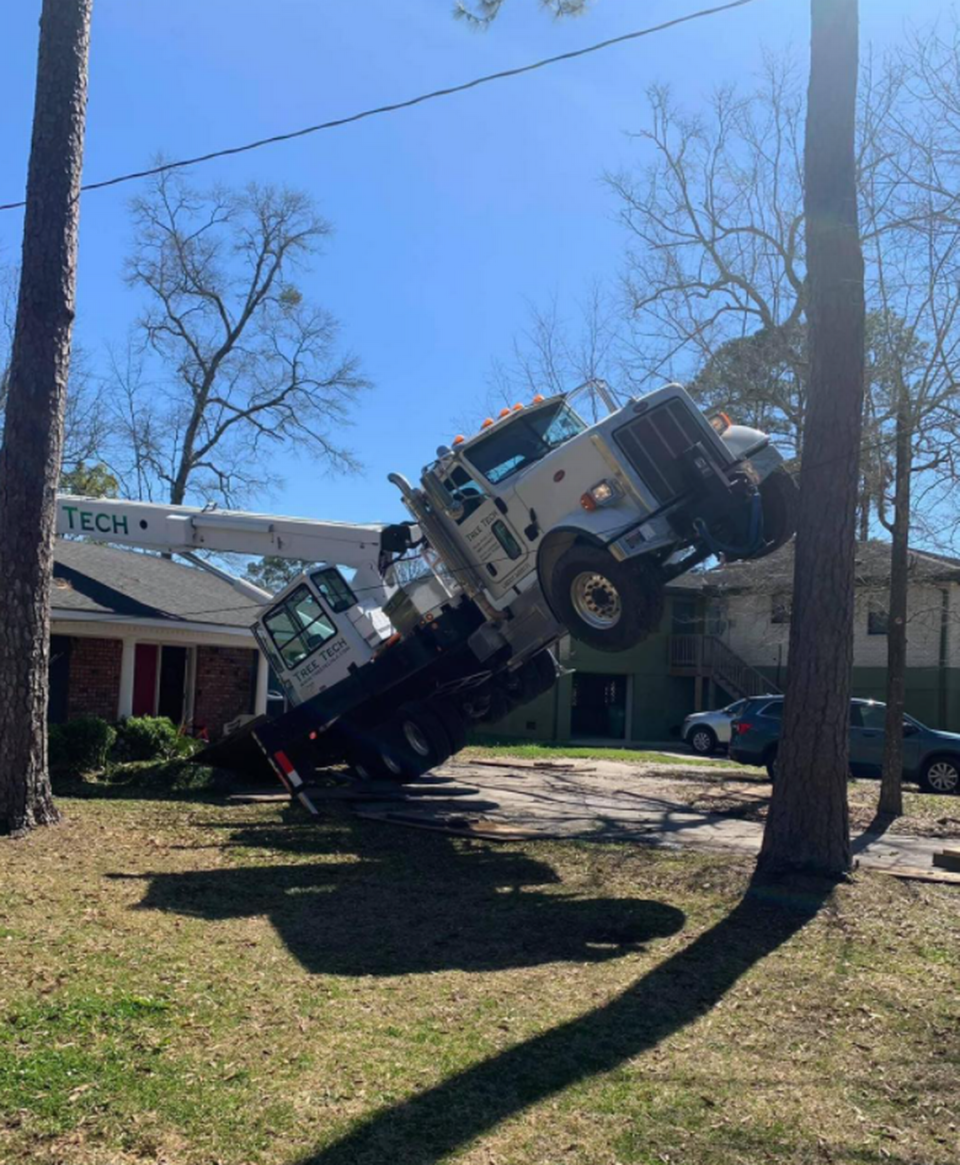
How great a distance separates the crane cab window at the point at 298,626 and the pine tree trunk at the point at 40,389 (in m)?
4.09

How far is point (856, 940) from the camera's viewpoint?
7719mm

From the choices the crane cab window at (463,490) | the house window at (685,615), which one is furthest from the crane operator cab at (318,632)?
the house window at (685,615)

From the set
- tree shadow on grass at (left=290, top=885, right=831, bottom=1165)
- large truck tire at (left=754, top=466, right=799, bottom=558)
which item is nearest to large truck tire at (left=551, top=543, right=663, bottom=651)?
large truck tire at (left=754, top=466, right=799, bottom=558)

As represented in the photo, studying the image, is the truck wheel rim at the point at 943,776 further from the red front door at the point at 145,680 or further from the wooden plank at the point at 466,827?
the red front door at the point at 145,680

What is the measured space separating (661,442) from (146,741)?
9.96 metres

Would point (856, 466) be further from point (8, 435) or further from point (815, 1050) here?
point (8, 435)

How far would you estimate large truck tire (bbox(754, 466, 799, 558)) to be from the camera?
11.3m

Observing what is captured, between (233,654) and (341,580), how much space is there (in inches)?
311

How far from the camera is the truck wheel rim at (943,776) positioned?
62.7ft

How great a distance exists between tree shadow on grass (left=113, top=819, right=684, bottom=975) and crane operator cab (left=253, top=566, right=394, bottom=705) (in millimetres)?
3543

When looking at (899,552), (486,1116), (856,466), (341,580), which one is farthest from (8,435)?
(899,552)

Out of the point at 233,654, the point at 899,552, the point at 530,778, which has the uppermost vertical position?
the point at 899,552

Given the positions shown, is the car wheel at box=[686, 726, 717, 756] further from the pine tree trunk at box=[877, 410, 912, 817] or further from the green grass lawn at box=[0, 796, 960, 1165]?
the green grass lawn at box=[0, 796, 960, 1165]

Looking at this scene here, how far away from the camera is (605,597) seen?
10.2m
